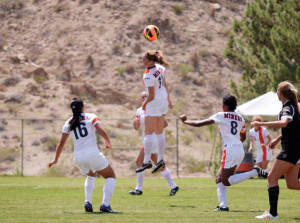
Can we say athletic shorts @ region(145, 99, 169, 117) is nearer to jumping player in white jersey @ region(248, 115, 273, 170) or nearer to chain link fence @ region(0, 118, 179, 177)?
jumping player in white jersey @ region(248, 115, 273, 170)

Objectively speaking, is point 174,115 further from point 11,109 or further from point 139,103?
point 11,109

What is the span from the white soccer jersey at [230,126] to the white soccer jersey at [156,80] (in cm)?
226

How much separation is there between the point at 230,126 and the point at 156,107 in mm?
2392

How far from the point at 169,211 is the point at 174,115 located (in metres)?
35.5

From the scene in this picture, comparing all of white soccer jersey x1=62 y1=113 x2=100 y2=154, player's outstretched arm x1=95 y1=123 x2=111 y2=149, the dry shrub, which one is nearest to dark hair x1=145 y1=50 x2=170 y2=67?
white soccer jersey x1=62 y1=113 x2=100 y2=154

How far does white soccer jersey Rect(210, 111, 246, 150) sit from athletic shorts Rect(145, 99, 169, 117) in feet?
7.21

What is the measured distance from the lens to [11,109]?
43.8 metres

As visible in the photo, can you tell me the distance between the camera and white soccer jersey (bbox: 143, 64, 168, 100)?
12.8m

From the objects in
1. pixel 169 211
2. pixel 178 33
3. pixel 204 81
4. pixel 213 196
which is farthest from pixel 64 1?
pixel 169 211

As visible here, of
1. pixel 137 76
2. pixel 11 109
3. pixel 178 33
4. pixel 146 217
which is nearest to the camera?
pixel 146 217

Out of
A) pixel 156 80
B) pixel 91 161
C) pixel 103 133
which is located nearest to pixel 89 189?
pixel 91 161

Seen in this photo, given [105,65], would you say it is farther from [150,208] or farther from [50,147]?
[150,208]

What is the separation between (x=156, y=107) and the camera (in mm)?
13008

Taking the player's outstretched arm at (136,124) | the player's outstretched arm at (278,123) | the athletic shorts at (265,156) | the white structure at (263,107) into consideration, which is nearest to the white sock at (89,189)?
the player's outstretched arm at (278,123)
